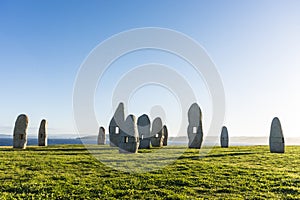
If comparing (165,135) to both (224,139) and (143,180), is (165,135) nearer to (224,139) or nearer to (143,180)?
(224,139)

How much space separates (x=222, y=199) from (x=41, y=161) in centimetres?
1341

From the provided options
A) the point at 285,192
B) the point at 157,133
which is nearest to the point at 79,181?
the point at 285,192

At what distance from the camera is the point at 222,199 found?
12.7m

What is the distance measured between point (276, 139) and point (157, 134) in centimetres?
1507

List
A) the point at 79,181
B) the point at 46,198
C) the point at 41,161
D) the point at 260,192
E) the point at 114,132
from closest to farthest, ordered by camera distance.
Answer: the point at 46,198
the point at 260,192
the point at 79,181
the point at 41,161
the point at 114,132

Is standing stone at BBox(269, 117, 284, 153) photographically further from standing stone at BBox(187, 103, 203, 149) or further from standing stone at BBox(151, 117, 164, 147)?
standing stone at BBox(151, 117, 164, 147)

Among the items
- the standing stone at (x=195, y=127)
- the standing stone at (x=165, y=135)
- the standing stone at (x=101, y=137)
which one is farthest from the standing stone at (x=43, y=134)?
the standing stone at (x=195, y=127)

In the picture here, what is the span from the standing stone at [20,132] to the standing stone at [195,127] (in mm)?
19568

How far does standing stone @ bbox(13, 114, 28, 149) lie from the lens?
107 ft

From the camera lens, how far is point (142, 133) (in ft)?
115

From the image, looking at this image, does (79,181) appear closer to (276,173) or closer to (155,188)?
(155,188)

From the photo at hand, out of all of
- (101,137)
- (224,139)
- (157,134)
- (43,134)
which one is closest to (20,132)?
(43,134)

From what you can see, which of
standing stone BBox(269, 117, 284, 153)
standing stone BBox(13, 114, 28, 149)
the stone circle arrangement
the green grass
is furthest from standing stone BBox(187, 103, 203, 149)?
standing stone BBox(13, 114, 28, 149)

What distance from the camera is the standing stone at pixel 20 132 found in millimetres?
32656
